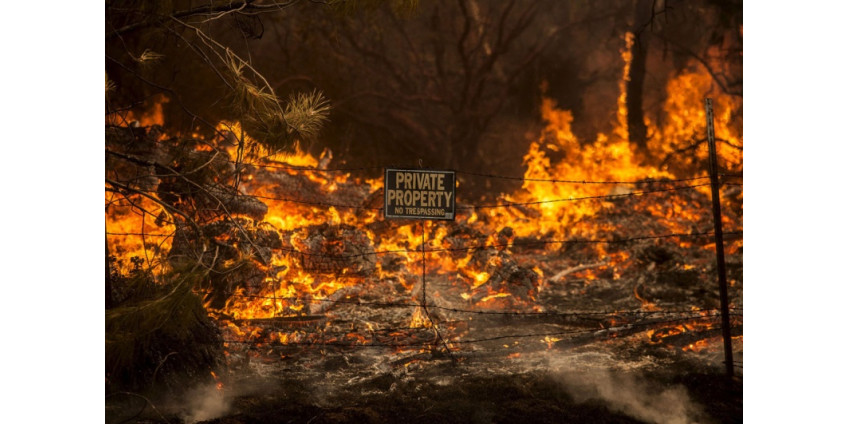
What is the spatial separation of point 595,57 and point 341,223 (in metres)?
2.40

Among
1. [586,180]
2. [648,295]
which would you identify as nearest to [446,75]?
[586,180]

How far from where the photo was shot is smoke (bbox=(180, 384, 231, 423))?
377cm

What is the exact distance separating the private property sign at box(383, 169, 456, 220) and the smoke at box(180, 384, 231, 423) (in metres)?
1.70

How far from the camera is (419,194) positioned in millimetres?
4344

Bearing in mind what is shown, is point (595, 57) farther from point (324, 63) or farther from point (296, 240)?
point (296, 240)

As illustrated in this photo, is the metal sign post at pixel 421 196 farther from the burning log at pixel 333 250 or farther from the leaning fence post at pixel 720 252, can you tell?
the leaning fence post at pixel 720 252

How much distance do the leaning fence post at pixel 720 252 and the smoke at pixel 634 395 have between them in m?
0.41

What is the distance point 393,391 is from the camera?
156 inches

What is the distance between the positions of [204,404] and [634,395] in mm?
2910

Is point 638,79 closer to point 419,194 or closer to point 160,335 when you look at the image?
point 419,194

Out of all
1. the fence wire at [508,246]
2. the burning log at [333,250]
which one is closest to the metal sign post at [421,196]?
the fence wire at [508,246]

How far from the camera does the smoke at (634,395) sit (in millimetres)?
3887

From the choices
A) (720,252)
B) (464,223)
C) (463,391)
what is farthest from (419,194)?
(720,252)

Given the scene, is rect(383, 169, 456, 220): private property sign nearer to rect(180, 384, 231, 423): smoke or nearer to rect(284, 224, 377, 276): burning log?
rect(284, 224, 377, 276): burning log
